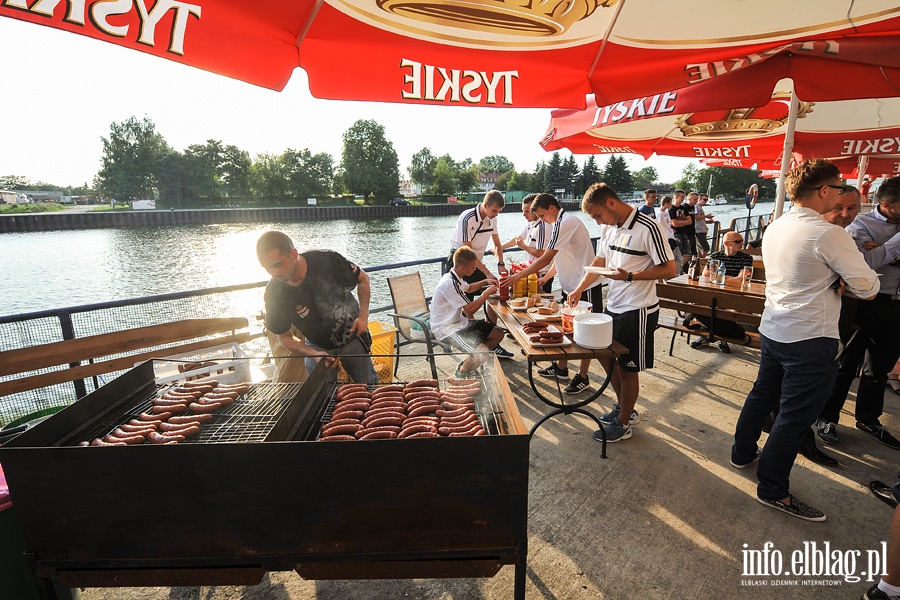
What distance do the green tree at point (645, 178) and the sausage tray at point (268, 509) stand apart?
119 metres

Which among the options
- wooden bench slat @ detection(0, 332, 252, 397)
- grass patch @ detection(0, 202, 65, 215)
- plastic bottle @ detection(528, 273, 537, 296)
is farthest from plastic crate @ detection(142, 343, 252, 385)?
grass patch @ detection(0, 202, 65, 215)

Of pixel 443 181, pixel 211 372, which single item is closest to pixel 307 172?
pixel 443 181

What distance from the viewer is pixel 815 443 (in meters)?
3.69

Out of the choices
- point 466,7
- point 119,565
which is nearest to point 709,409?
point 466,7

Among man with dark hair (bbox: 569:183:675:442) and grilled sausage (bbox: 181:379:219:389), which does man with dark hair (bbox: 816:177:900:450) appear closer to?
man with dark hair (bbox: 569:183:675:442)

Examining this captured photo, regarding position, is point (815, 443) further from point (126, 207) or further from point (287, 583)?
point (126, 207)

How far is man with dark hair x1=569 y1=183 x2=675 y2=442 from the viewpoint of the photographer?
3.55 metres

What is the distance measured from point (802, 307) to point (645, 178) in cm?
13276

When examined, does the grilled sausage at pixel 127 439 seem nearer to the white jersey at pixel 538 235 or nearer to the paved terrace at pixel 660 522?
the paved terrace at pixel 660 522

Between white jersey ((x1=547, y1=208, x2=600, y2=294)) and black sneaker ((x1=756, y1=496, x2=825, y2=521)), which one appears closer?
black sneaker ((x1=756, y1=496, x2=825, y2=521))

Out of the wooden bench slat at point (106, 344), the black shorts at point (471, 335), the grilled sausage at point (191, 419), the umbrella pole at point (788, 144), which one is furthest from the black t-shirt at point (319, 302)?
the umbrella pole at point (788, 144)

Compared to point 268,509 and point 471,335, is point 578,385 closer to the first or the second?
point 471,335

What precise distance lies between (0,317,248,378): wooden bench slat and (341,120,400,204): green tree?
79.5 meters

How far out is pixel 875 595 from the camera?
2.25 m
